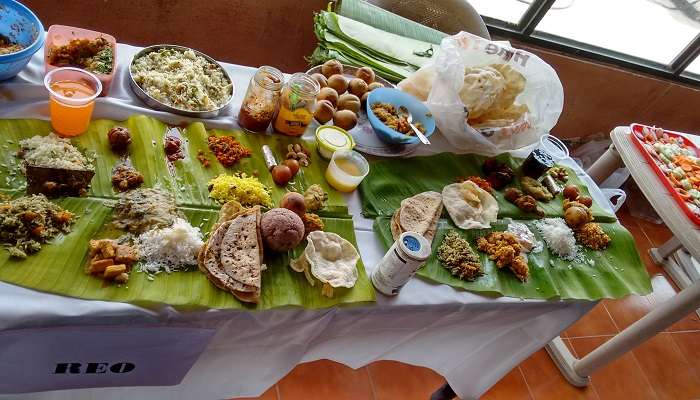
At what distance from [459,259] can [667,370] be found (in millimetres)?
2216

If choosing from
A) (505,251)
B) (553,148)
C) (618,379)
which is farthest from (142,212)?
(618,379)

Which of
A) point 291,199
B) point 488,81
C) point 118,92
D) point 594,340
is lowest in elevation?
point 594,340

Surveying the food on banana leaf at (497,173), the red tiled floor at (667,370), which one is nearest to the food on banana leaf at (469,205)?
the food on banana leaf at (497,173)

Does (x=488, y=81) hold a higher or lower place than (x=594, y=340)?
higher

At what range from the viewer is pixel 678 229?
6.69 feet

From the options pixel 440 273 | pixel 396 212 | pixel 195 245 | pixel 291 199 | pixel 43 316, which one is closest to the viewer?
pixel 43 316

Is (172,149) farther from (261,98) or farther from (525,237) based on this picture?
(525,237)

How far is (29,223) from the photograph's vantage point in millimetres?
1142

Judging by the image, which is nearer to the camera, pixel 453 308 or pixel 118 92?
pixel 453 308

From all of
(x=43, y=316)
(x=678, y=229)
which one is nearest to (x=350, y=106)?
(x=43, y=316)

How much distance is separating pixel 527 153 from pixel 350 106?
85cm

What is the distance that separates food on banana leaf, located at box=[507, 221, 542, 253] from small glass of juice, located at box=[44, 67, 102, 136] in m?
1.38

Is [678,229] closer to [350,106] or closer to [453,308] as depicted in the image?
[453,308]

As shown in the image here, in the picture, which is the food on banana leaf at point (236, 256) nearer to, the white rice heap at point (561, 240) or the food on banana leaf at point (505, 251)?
the food on banana leaf at point (505, 251)
